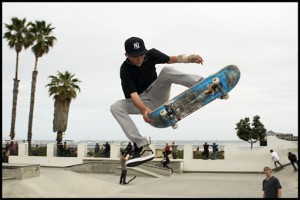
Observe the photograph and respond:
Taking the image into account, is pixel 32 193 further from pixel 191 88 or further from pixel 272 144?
pixel 272 144

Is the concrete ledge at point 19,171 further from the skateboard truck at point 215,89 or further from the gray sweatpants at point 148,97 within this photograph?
the skateboard truck at point 215,89

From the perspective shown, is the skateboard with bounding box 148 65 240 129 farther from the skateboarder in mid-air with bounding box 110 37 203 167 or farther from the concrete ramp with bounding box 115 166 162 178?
the concrete ramp with bounding box 115 166 162 178

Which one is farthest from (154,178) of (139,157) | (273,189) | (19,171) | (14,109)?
(139,157)

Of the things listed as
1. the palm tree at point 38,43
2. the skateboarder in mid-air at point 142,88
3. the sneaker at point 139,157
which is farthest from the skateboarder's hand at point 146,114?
the palm tree at point 38,43

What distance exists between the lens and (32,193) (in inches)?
611

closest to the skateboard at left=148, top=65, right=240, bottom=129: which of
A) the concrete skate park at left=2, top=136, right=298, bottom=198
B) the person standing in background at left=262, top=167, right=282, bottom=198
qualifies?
the person standing in background at left=262, top=167, right=282, bottom=198

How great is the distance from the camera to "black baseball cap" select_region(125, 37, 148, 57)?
4945 millimetres

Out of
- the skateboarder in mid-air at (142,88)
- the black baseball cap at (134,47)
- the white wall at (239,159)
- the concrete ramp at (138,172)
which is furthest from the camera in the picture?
the white wall at (239,159)

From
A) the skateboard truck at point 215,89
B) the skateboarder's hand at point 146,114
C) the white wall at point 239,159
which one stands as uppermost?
the skateboard truck at point 215,89

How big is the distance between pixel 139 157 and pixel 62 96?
3214 cm

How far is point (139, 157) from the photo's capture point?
5.40 metres

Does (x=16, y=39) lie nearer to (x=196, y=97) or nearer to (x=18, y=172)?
(x=18, y=172)

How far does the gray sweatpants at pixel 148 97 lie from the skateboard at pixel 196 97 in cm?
15

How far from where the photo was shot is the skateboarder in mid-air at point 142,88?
5184 millimetres
